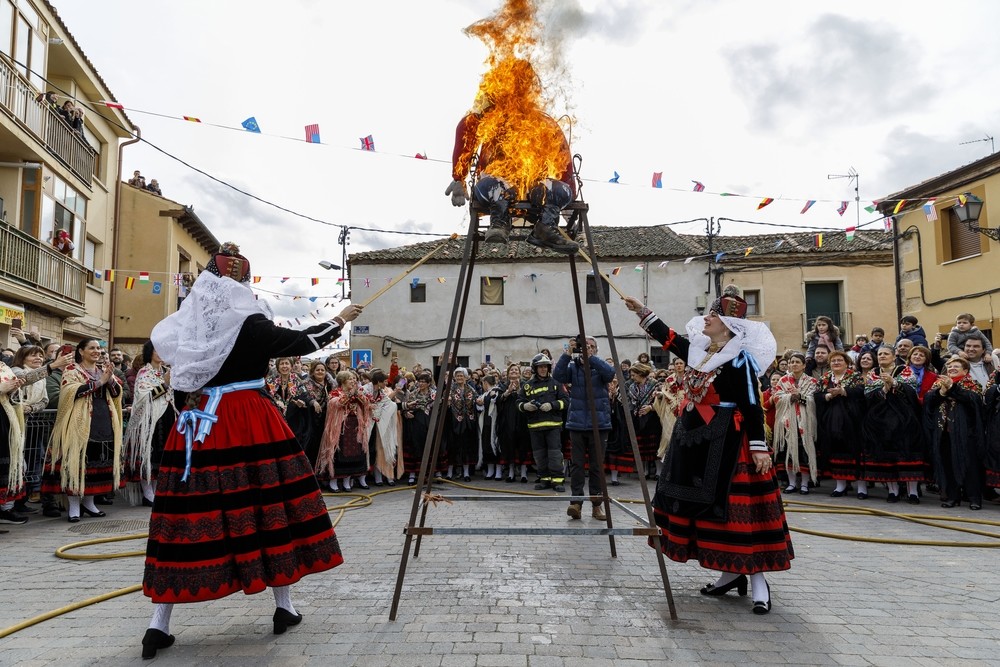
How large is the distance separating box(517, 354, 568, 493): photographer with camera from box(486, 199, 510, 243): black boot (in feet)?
17.6

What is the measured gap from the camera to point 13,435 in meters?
6.81

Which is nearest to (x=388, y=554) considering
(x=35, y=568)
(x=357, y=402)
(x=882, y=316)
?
(x=35, y=568)

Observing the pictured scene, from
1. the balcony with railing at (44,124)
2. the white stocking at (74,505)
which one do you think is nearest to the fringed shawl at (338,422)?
the white stocking at (74,505)

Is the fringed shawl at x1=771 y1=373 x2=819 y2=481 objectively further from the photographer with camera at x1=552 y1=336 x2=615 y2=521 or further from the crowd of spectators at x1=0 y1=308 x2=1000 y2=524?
the photographer with camera at x1=552 y1=336 x2=615 y2=521

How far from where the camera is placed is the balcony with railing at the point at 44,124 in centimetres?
1411

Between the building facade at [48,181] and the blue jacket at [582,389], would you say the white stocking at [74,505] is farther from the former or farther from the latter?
the building facade at [48,181]

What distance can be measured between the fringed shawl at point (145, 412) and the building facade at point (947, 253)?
15.5 m

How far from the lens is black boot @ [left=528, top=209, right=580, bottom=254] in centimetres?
448

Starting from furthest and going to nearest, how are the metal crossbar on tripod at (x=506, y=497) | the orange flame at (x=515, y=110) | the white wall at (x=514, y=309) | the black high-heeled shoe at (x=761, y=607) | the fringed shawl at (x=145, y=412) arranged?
the white wall at (x=514, y=309) < the fringed shawl at (x=145, y=412) < the orange flame at (x=515, y=110) < the black high-heeled shoe at (x=761, y=607) < the metal crossbar on tripod at (x=506, y=497)

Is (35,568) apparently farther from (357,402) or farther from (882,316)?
(882,316)

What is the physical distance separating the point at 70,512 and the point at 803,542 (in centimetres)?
753

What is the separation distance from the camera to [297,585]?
470cm

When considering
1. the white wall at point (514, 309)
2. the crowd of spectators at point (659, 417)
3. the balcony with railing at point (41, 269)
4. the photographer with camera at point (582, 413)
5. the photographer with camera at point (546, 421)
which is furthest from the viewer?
the white wall at point (514, 309)

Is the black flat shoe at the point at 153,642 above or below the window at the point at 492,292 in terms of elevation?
below
